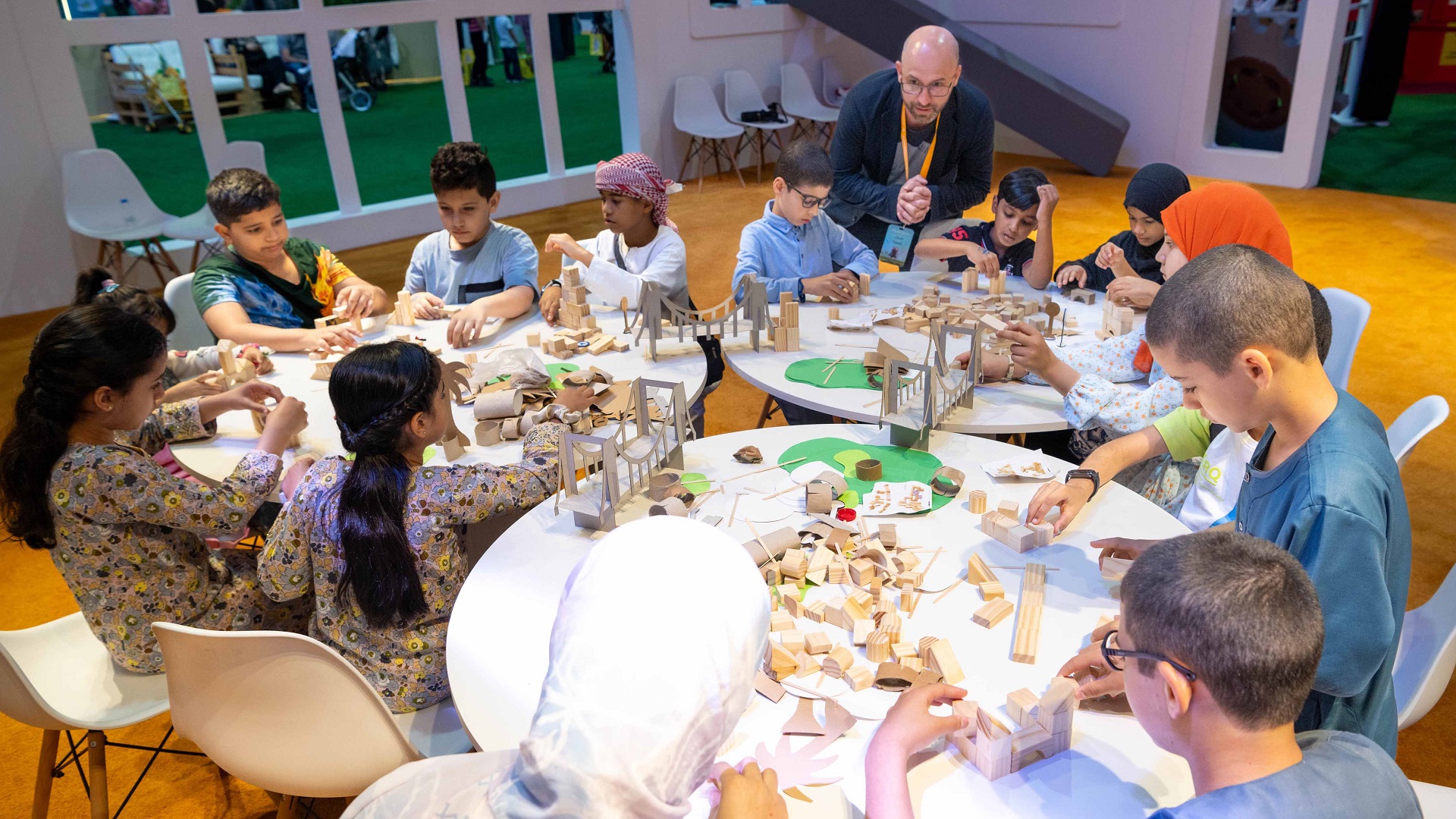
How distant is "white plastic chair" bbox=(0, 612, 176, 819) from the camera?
80.4 inches

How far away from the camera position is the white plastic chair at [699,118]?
9.38 meters

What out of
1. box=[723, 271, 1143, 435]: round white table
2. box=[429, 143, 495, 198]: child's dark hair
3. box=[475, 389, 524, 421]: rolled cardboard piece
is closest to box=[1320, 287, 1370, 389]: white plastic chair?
box=[723, 271, 1143, 435]: round white table

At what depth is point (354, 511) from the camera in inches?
74.2

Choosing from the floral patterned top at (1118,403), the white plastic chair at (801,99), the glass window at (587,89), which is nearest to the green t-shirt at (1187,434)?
the floral patterned top at (1118,403)

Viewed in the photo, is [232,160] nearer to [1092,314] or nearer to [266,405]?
[266,405]

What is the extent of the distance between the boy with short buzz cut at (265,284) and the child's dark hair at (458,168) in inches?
19.7

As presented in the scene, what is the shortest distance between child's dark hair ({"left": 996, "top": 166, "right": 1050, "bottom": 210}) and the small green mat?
52.0 inches

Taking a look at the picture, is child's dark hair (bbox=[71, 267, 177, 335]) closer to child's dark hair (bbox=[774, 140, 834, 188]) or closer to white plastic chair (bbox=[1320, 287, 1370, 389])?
child's dark hair (bbox=[774, 140, 834, 188])

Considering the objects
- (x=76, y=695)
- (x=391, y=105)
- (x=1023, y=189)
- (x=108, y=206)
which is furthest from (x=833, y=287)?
(x=391, y=105)

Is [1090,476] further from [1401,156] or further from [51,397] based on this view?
[1401,156]

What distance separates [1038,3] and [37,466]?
10.4 m

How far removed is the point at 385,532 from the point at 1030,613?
49.7 inches

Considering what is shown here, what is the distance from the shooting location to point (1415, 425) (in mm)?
2271

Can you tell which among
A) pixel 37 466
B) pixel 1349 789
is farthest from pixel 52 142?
pixel 1349 789
